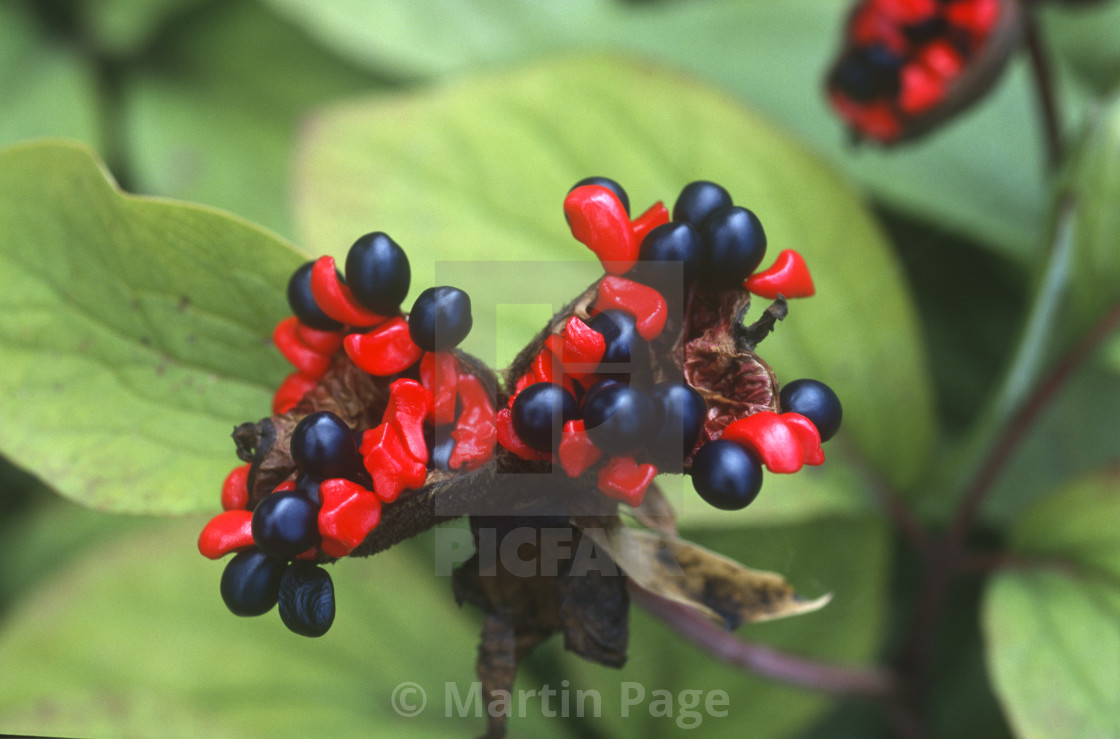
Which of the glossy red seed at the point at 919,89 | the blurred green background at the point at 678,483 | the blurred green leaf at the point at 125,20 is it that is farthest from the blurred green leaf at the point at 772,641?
the blurred green leaf at the point at 125,20

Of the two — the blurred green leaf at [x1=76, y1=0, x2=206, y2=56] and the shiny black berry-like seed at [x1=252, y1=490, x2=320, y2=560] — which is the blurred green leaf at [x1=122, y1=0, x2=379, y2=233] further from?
the shiny black berry-like seed at [x1=252, y1=490, x2=320, y2=560]

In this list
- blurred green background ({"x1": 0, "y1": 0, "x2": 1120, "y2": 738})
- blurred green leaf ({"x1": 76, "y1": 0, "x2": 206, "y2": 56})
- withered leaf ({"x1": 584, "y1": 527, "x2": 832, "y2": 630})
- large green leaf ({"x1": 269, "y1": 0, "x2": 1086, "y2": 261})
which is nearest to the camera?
withered leaf ({"x1": 584, "y1": 527, "x2": 832, "y2": 630})

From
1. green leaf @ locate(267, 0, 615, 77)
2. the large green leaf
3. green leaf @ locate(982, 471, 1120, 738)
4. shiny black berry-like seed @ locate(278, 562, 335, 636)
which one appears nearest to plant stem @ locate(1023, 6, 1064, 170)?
the large green leaf

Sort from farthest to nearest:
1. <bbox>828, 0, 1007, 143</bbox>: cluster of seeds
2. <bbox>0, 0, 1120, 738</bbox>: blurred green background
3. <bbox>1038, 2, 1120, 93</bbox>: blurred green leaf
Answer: <bbox>1038, 2, 1120, 93</bbox>: blurred green leaf
<bbox>828, 0, 1007, 143</bbox>: cluster of seeds
<bbox>0, 0, 1120, 738</bbox>: blurred green background

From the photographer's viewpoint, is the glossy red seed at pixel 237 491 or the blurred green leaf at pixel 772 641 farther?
the blurred green leaf at pixel 772 641

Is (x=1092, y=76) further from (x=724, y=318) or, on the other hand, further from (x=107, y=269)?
(x=107, y=269)

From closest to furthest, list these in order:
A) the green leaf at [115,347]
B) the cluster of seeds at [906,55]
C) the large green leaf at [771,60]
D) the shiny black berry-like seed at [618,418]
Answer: the shiny black berry-like seed at [618,418] → the green leaf at [115,347] → the cluster of seeds at [906,55] → the large green leaf at [771,60]

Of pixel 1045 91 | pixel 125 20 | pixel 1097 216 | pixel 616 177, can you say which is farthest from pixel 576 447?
pixel 125 20

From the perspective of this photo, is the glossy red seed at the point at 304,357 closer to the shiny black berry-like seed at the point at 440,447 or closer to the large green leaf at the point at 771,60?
the shiny black berry-like seed at the point at 440,447
